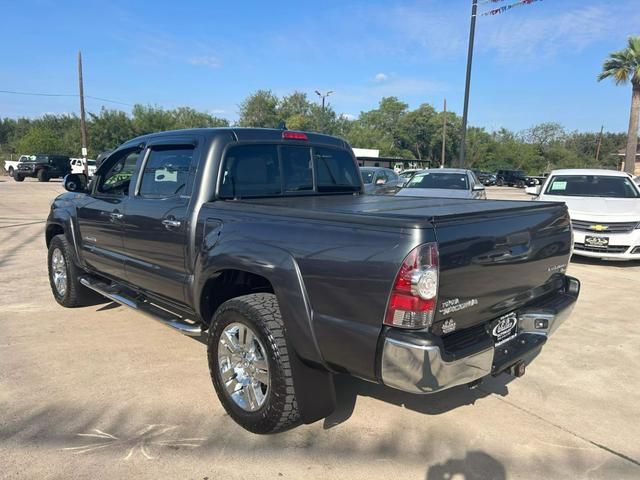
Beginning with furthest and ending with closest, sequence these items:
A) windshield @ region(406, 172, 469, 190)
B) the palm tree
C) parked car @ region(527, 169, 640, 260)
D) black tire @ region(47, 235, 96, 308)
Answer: the palm tree, windshield @ region(406, 172, 469, 190), parked car @ region(527, 169, 640, 260), black tire @ region(47, 235, 96, 308)

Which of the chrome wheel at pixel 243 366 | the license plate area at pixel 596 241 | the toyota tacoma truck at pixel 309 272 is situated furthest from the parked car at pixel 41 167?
the chrome wheel at pixel 243 366

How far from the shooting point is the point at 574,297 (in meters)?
3.45

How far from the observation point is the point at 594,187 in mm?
9500

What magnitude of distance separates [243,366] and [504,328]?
5.33ft

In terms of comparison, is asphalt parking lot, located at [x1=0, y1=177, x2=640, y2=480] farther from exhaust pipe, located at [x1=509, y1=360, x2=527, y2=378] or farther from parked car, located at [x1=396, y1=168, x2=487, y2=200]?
parked car, located at [x1=396, y1=168, x2=487, y2=200]

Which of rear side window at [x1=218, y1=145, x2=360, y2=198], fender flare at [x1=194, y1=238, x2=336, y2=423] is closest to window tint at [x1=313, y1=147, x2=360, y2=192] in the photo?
rear side window at [x1=218, y1=145, x2=360, y2=198]

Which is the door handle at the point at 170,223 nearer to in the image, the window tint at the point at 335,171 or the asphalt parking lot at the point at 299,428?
the asphalt parking lot at the point at 299,428

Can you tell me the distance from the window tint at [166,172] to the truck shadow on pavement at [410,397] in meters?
1.92

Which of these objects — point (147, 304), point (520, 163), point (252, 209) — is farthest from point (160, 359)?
point (520, 163)

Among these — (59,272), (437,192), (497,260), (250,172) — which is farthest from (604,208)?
(59,272)

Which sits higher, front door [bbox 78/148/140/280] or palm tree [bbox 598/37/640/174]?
palm tree [bbox 598/37/640/174]

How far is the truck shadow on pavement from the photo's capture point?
11.0 feet

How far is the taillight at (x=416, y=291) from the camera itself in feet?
7.41

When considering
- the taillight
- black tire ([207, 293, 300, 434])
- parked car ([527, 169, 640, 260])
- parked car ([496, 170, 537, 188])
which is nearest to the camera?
the taillight
